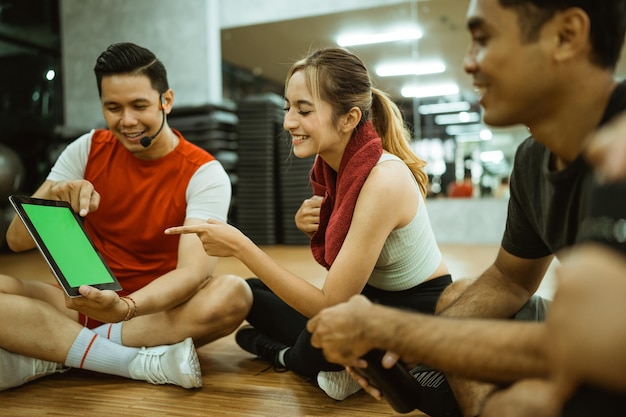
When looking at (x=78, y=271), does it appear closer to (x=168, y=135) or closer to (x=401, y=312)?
(x=168, y=135)

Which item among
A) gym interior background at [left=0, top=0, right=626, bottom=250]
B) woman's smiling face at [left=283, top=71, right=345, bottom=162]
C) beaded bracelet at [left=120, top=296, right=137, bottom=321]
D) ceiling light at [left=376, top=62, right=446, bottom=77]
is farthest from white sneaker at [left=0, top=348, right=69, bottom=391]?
ceiling light at [left=376, top=62, right=446, bottom=77]

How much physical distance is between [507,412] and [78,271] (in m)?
1.14

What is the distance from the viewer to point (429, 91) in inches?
257

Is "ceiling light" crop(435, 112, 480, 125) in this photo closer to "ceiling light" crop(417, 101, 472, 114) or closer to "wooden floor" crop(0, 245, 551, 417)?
"ceiling light" crop(417, 101, 472, 114)

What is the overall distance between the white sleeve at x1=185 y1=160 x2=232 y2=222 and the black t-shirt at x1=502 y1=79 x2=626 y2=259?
902mm

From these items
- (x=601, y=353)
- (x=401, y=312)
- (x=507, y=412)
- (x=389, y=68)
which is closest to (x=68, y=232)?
(x=401, y=312)

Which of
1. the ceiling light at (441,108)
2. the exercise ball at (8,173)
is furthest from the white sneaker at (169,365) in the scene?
the ceiling light at (441,108)

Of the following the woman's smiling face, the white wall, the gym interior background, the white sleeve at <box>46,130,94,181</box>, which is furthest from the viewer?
the white wall

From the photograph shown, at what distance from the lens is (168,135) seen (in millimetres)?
1868

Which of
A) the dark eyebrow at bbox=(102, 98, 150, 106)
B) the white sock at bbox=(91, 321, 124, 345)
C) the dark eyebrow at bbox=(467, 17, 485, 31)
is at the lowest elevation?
the white sock at bbox=(91, 321, 124, 345)

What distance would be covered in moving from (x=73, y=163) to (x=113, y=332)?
0.57 m

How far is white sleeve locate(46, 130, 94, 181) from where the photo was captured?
184cm

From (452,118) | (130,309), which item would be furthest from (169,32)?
(130,309)

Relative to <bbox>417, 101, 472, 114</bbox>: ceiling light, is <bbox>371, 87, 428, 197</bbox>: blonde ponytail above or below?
below
